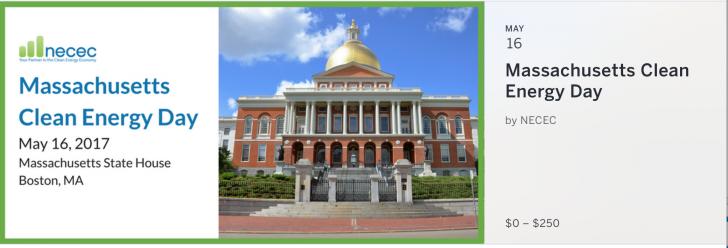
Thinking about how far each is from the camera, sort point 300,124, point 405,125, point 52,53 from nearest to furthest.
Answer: point 52,53 < point 300,124 < point 405,125

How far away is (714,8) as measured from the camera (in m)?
8.95

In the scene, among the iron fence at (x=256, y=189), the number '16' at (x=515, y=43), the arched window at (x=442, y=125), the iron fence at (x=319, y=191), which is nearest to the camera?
the number '16' at (x=515, y=43)

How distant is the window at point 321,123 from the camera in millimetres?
36062

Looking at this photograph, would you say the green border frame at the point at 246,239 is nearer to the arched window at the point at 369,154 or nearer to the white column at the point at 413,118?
the arched window at the point at 369,154

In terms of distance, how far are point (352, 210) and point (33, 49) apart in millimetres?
9258

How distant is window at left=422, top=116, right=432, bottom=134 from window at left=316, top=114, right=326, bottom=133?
308 inches

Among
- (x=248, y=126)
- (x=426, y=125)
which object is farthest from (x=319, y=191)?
(x=426, y=125)

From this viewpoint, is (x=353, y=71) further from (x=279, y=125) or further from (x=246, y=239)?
(x=246, y=239)

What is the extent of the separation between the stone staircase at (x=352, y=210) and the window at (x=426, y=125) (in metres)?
20.9

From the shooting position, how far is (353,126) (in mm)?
35656

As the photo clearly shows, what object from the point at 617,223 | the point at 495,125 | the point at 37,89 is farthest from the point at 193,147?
the point at 617,223

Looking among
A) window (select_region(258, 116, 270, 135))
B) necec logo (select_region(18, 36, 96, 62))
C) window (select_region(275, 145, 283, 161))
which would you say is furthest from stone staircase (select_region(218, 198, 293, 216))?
window (select_region(258, 116, 270, 135))

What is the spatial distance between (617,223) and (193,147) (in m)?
8.40

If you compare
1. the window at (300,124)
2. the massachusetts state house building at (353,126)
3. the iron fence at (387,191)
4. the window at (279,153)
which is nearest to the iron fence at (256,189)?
the iron fence at (387,191)
